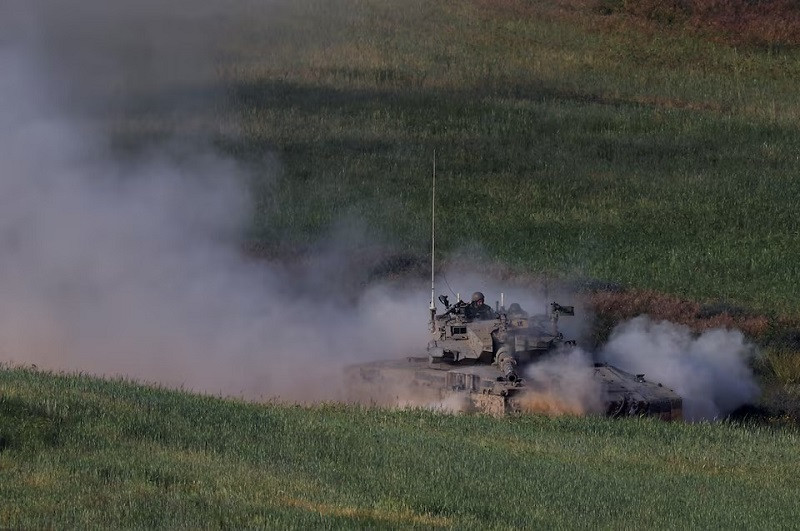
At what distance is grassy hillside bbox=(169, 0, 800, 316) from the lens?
48562mm

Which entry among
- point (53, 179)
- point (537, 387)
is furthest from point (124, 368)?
point (537, 387)

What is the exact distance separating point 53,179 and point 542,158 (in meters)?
23.7

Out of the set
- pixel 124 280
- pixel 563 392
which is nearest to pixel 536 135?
pixel 124 280

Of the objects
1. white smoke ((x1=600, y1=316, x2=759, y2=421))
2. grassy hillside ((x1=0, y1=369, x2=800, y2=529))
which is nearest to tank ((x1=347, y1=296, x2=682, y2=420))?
grassy hillside ((x1=0, y1=369, x2=800, y2=529))

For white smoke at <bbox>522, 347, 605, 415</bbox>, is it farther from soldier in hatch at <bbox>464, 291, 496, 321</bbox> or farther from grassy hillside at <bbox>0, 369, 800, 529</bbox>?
soldier in hatch at <bbox>464, 291, 496, 321</bbox>

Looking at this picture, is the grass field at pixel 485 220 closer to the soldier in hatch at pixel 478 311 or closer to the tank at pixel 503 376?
the tank at pixel 503 376

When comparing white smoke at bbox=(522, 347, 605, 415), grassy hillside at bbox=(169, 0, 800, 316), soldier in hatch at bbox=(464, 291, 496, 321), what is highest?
grassy hillside at bbox=(169, 0, 800, 316)

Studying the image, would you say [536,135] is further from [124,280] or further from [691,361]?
[124,280]

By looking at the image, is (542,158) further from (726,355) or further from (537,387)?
(537,387)

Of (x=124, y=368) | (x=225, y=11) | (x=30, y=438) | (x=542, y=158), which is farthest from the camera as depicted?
(x=542, y=158)

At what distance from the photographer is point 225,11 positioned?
149 feet

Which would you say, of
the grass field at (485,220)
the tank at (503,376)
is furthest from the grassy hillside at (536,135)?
the tank at (503,376)

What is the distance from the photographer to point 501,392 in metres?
30.9

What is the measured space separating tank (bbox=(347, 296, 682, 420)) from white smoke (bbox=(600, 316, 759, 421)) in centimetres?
232
